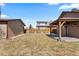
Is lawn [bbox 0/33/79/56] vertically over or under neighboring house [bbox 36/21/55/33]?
under

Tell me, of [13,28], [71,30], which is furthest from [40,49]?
[71,30]

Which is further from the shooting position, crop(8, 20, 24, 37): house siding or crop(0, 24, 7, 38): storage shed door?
crop(8, 20, 24, 37): house siding

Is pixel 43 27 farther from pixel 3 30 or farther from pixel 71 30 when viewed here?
pixel 3 30

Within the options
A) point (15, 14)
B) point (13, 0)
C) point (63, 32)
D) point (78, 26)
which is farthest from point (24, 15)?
point (13, 0)

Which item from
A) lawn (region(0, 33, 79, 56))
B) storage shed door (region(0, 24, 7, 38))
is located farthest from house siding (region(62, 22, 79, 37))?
storage shed door (region(0, 24, 7, 38))

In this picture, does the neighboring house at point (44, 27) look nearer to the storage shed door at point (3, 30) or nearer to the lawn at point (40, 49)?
the storage shed door at point (3, 30)

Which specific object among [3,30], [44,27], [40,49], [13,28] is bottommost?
[40,49]

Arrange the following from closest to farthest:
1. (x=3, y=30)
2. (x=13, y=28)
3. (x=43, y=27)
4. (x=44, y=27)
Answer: (x=3, y=30) < (x=13, y=28) < (x=44, y=27) < (x=43, y=27)

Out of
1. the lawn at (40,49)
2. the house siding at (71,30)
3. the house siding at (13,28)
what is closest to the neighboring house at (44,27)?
the house siding at (71,30)

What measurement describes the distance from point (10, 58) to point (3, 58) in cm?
28

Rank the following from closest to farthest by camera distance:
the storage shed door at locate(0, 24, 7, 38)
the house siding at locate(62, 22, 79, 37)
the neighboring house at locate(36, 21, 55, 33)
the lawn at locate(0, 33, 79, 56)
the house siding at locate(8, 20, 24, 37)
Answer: the lawn at locate(0, 33, 79, 56), the storage shed door at locate(0, 24, 7, 38), the house siding at locate(8, 20, 24, 37), the house siding at locate(62, 22, 79, 37), the neighboring house at locate(36, 21, 55, 33)

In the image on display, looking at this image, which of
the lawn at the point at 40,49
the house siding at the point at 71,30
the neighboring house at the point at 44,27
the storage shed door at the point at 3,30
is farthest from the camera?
the neighboring house at the point at 44,27

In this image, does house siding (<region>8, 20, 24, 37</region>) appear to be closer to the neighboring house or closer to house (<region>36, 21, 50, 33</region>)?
the neighboring house

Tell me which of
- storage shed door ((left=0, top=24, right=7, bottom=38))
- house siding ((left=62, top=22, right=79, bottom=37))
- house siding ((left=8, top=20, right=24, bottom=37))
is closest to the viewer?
storage shed door ((left=0, top=24, right=7, bottom=38))
